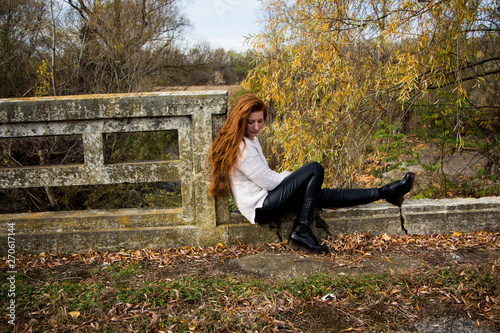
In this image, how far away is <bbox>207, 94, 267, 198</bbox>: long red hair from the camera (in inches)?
114

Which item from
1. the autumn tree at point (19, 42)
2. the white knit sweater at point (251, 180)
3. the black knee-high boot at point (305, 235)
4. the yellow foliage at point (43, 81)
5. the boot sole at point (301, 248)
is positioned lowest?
the boot sole at point (301, 248)

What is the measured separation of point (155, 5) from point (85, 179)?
633 cm

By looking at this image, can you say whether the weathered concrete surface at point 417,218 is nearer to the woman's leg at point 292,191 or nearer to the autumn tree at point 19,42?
the woman's leg at point 292,191

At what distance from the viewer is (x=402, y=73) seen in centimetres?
419

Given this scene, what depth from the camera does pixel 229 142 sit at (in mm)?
2889

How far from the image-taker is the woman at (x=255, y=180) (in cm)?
292

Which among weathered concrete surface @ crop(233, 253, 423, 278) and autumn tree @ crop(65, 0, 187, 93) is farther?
autumn tree @ crop(65, 0, 187, 93)

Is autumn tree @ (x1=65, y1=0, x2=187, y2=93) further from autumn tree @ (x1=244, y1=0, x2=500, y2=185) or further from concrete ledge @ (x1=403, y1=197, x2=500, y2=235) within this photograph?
concrete ledge @ (x1=403, y1=197, x2=500, y2=235)

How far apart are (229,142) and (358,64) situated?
267 centimetres

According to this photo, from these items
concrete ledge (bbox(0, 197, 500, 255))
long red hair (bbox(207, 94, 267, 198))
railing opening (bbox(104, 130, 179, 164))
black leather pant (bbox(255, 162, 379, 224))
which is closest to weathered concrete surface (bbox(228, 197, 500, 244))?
concrete ledge (bbox(0, 197, 500, 255))

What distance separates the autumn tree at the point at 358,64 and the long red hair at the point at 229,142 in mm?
1697

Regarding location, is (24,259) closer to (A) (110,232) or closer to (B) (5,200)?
(A) (110,232)

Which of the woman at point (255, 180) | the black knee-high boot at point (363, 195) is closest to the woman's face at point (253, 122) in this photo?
the woman at point (255, 180)

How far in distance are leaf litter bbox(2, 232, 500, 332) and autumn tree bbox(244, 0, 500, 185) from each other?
1.62 metres
